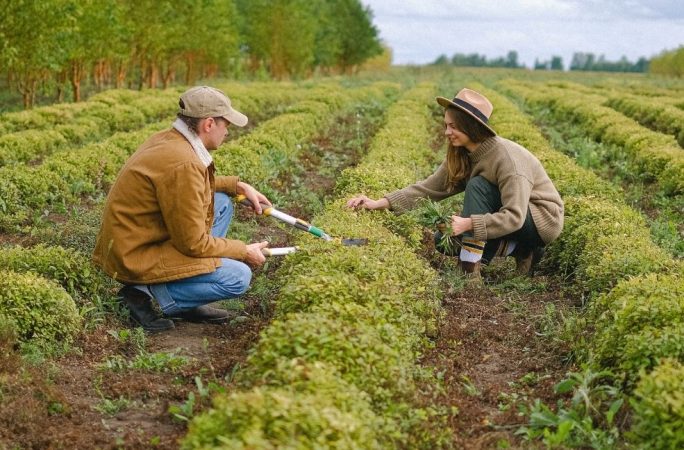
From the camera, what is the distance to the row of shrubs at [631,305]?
371 centimetres

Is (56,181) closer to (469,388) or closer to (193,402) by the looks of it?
(193,402)

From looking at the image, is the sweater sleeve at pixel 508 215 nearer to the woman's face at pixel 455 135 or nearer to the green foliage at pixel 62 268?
the woman's face at pixel 455 135

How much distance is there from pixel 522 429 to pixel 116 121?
15.7 m

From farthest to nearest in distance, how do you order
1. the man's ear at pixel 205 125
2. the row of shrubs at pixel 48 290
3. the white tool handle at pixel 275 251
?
the white tool handle at pixel 275 251
the man's ear at pixel 205 125
the row of shrubs at pixel 48 290

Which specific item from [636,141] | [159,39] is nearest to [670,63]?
[159,39]

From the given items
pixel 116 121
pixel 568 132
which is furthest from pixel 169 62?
pixel 568 132

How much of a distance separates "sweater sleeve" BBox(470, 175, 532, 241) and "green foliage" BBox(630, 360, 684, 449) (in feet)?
8.19

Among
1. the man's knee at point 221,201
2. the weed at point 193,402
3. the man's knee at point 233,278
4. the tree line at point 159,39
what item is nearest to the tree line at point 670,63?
the tree line at point 159,39

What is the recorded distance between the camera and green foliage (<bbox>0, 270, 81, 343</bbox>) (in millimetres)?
5090

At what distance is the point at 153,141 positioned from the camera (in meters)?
5.53

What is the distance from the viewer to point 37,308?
203 inches

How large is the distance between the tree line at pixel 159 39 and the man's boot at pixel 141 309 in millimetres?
15808

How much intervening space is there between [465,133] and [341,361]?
318 centimetres

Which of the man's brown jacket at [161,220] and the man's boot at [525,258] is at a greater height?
the man's brown jacket at [161,220]
